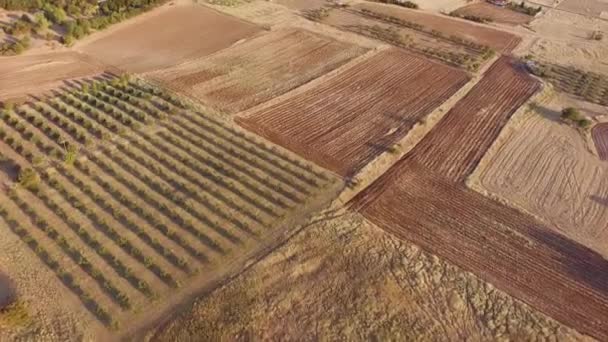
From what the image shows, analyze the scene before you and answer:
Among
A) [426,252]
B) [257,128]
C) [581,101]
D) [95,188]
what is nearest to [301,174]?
[257,128]

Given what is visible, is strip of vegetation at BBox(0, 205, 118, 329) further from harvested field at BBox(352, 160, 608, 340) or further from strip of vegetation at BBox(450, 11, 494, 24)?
strip of vegetation at BBox(450, 11, 494, 24)

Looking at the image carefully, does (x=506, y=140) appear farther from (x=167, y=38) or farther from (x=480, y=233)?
(x=167, y=38)

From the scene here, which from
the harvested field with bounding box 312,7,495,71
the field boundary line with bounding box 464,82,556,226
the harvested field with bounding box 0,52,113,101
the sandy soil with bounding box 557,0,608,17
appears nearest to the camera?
the field boundary line with bounding box 464,82,556,226

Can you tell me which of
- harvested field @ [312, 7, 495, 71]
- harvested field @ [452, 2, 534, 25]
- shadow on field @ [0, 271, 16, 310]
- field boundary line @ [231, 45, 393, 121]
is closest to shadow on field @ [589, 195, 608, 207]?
harvested field @ [312, 7, 495, 71]

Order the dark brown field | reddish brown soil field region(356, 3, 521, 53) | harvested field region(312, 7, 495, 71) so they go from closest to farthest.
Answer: the dark brown field < harvested field region(312, 7, 495, 71) < reddish brown soil field region(356, 3, 521, 53)

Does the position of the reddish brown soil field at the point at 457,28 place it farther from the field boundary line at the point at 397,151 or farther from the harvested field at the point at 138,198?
the harvested field at the point at 138,198

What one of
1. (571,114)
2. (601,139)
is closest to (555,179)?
(601,139)

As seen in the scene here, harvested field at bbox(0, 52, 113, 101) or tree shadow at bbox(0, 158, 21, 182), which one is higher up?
harvested field at bbox(0, 52, 113, 101)
